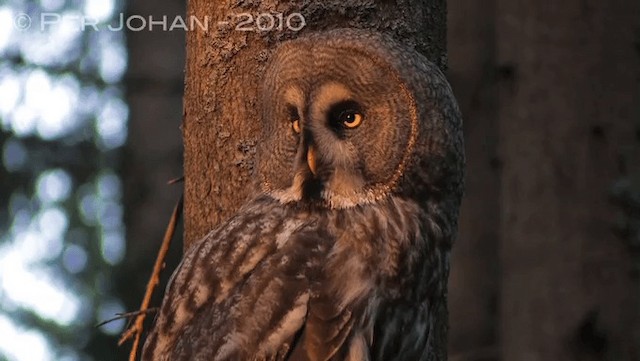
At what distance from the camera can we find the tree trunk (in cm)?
339

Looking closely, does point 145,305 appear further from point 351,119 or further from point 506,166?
point 506,166

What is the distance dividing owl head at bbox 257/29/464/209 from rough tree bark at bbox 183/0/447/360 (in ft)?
0.26

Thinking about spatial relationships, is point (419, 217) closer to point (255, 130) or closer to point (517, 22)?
point (255, 130)

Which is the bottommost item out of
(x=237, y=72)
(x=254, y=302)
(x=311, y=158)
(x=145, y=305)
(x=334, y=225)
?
(x=145, y=305)

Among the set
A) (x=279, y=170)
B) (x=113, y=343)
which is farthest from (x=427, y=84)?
(x=113, y=343)

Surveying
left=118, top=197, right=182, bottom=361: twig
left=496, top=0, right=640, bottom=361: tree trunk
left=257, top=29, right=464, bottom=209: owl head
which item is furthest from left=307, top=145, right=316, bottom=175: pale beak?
left=496, top=0, right=640, bottom=361: tree trunk

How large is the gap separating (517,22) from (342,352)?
2172 millimetres

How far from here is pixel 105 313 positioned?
6582 millimetres

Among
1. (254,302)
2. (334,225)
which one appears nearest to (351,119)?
(334,225)

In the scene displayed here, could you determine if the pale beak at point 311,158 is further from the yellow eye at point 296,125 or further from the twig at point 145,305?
the twig at point 145,305

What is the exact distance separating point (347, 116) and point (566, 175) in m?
1.68

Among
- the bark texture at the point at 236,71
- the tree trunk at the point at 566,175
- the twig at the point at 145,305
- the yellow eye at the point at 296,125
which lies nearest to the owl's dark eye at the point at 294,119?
the yellow eye at the point at 296,125

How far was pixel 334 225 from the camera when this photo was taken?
6.82ft

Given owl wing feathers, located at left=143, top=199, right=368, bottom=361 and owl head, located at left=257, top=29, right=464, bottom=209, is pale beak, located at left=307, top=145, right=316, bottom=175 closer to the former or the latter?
owl head, located at left=257, top=29, right=464, bottom=209
